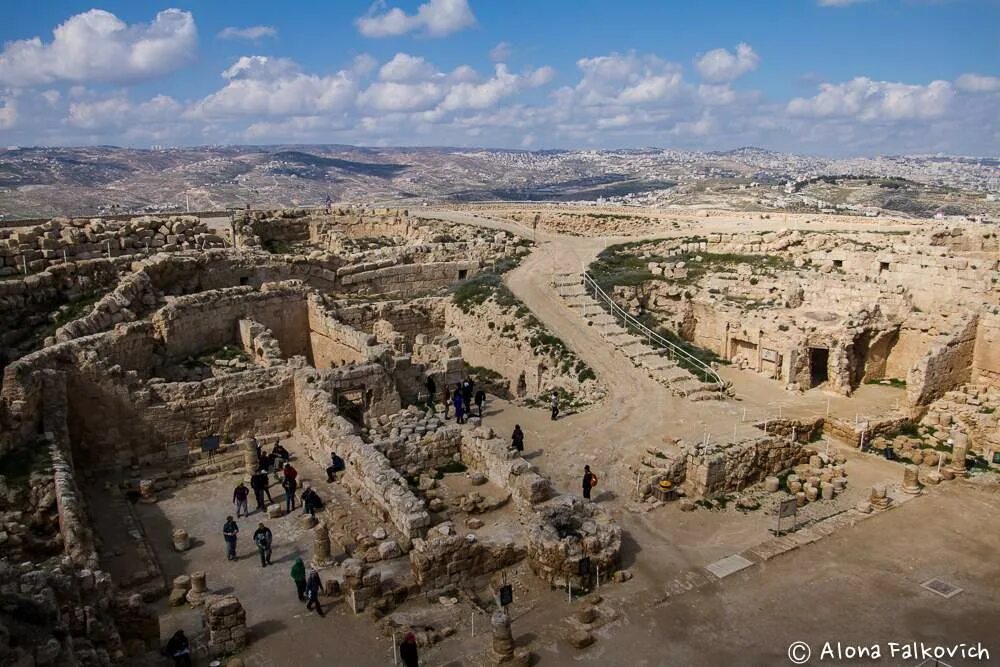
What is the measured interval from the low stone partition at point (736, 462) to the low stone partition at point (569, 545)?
3.60m

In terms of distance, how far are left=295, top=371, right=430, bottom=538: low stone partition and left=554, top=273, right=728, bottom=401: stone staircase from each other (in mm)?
10163

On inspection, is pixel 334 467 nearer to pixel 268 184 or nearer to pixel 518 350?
pixel 518 350

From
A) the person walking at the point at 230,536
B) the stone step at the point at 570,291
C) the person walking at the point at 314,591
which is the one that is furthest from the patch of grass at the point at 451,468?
the stone step at the point at 570,291

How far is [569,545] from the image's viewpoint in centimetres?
1307

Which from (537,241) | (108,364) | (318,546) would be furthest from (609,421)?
(537,241)

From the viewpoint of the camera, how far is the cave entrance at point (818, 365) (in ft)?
82.1

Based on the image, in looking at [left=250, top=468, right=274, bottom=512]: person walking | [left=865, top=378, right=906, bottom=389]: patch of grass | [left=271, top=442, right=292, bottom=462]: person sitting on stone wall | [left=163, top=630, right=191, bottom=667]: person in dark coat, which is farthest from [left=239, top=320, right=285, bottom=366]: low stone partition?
[left=865, top=378, right=906, bottom=389]: patch of grass

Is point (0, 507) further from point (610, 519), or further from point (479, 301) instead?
point (479, 301)

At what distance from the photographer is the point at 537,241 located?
42.6 m

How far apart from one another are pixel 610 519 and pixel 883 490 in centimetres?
685

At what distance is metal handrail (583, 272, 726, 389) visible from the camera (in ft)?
78.7

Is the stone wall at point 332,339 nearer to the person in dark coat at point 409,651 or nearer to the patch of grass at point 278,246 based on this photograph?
the person in dark coat at point 409,651

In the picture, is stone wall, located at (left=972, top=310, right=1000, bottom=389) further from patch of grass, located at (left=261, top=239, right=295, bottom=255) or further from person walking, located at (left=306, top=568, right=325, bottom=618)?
patch of grass, located at (left=261, top=239, right=295, bottom=255)

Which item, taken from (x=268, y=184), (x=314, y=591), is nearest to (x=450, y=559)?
(x=314, y=591)
